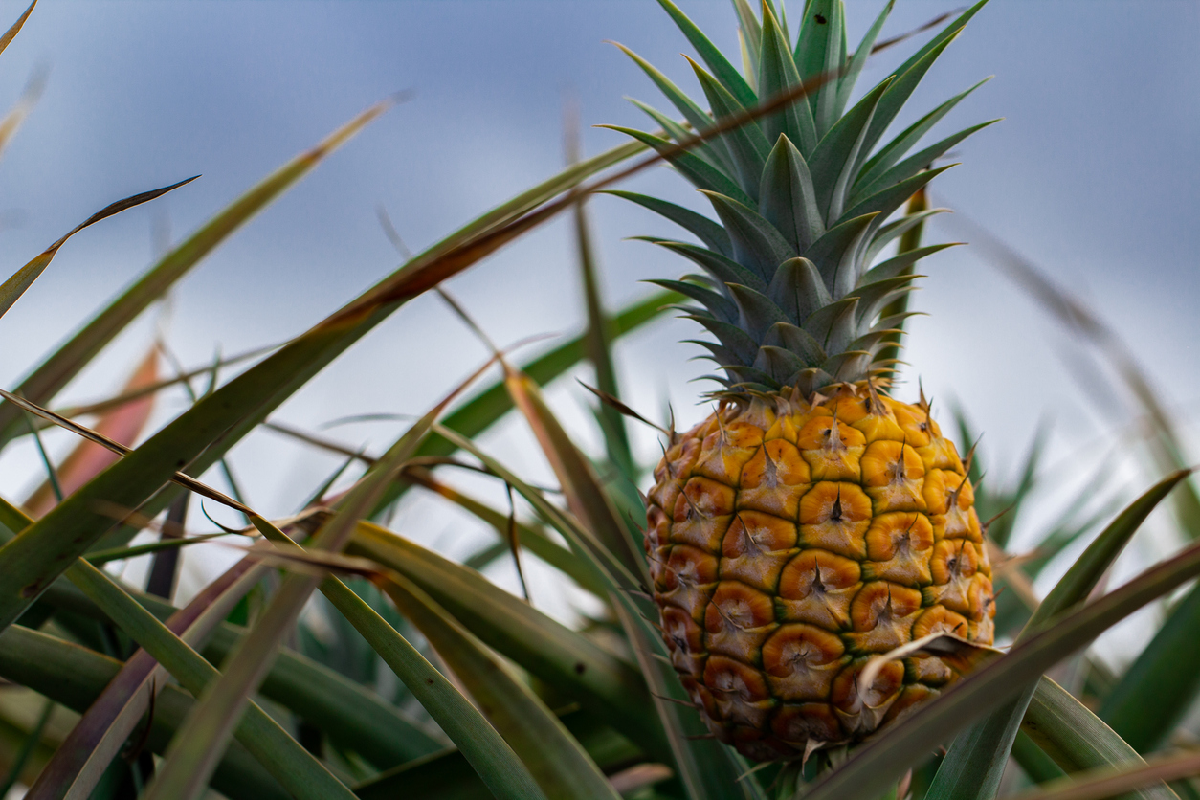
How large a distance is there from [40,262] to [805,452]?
0.65m

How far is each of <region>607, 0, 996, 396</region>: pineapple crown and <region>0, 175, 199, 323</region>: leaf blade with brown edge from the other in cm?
42

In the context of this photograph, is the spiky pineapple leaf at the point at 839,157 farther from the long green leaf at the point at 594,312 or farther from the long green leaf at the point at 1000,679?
the long green leaf at the point at 1000,679

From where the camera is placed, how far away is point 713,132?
1.17 ft

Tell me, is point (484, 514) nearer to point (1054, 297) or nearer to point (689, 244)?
point (689, 244)

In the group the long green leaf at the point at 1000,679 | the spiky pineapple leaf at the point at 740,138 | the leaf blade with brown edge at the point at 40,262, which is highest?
the spiky pineapple leaf at the point at 740,138

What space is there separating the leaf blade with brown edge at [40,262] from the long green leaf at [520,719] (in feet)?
1.11

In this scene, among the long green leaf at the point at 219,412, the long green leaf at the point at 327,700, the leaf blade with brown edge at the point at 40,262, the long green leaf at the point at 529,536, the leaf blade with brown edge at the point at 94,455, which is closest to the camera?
the long green leaf at the point at 219,412

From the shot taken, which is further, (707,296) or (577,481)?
(577,481)

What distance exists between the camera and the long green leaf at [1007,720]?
0.44 metres

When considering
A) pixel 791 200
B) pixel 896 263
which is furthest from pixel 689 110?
pixel 896 263

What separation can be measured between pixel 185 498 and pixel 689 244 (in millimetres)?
643

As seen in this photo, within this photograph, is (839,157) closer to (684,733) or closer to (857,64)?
(857,64)

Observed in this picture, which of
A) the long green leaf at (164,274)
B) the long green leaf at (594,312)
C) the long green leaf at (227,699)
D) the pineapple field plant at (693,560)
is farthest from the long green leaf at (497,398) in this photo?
the long green leaf at (227,699)

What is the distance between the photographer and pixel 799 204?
701 millimetres
